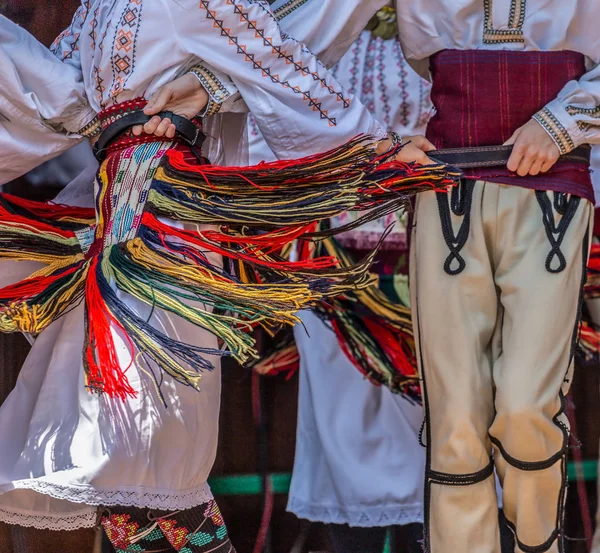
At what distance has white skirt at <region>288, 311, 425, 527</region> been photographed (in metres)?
2.67

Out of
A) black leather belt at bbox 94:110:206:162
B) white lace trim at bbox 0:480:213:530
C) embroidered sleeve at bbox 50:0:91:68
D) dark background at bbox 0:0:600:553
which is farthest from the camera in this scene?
dark background at bbox 0:0:600:553

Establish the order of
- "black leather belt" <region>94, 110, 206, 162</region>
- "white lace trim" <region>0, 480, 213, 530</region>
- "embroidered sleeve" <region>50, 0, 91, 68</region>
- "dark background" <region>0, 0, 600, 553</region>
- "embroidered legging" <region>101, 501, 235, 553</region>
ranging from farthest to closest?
"dark background" <region>0, 0, 600, 553</region> → "embroidered sleeve" <region>50, 0, 91, 68</region> → "black leather belt" <region>94, 110, 206, 162</region> → "embroidered legging" <region>101, 501, 235, 553</region> → "white lace trim" <region>0, 480, 213, 530</region>

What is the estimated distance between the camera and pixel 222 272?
1.93 meters

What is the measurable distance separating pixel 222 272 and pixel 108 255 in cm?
25

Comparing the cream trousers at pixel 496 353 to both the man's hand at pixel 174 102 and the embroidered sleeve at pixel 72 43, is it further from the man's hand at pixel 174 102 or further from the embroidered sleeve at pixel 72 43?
the embroidered sleeve at pixel 72 43

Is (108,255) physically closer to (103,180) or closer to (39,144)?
(103,180)

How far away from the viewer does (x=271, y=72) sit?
212cm

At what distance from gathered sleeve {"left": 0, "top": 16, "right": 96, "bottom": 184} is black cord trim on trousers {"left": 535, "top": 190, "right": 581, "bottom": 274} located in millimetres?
1004

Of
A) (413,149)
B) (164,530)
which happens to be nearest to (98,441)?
(164,530)

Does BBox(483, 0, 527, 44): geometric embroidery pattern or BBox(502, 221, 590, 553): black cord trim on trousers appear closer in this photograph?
BBox(502, 221, 590, 553): black cord trim on trousers

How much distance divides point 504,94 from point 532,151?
15cm

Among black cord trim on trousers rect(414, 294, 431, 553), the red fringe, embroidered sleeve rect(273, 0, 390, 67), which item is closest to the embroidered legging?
the red fringe

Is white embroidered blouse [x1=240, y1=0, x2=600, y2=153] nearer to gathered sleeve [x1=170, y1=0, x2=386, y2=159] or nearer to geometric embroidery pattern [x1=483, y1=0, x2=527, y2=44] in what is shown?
geometric embroidery pattern [x1=483, y1=0, x2=527, y2=44]

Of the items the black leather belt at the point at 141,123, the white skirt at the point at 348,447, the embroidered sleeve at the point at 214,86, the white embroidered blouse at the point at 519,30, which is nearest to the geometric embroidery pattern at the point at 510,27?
the white embroidered blouse at the point at 519,30
